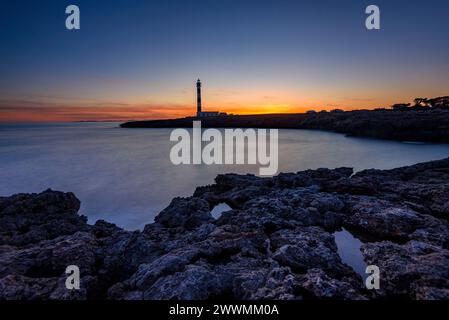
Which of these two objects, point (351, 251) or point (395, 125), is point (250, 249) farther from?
point (395, 125)

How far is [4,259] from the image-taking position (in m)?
3.77

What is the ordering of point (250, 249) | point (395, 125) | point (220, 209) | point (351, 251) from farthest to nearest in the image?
point (395, 125), point (220, 209), point (351, 251), point (250, 249)

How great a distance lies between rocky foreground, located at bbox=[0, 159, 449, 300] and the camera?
2.96 m

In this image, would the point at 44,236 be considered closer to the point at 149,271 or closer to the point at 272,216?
the point at 149,271

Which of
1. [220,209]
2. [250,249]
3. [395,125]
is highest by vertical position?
[395,125]

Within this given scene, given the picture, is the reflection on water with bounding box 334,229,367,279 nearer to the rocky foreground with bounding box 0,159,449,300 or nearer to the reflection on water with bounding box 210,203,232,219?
the rocky foreground with bounding box 0,159,449,300

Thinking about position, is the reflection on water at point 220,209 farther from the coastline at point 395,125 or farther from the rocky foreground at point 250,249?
the coastline at point 395,125

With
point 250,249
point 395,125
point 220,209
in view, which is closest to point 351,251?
point 250,249

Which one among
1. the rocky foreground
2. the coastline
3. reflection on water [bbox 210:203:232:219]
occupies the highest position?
the coastline

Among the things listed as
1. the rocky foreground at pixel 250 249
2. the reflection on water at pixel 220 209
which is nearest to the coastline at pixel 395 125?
the rocky foreground at pixel 250 249

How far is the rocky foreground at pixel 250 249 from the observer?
2.96 meters

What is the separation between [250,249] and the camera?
3785 millimetres

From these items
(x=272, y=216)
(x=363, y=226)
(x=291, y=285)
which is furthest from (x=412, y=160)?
(x=291, y=285)

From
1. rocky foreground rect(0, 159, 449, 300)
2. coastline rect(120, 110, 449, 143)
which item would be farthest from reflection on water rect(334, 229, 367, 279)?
coastline rect(120, 110, 449, 143)
